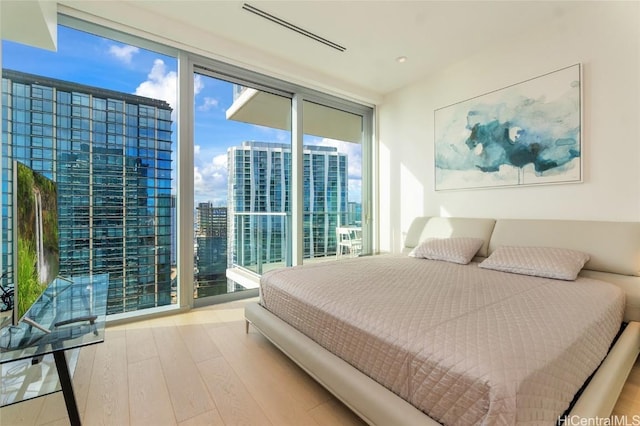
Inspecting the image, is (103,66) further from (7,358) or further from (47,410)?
(47,410)

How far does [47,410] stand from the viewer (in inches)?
58.1

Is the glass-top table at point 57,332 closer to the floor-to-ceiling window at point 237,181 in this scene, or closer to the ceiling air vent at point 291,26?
the floor-to-ceiling window at point 237,181

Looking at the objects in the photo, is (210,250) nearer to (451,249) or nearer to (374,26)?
(451,249)

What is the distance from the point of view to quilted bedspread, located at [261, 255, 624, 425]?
0.95m

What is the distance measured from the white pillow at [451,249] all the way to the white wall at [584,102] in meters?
0.54

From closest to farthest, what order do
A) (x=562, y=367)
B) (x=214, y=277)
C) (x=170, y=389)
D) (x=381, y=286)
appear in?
(x=562, y=367)
(x=170, y=389)
(x=381, y=286)
(x=214, y=277)

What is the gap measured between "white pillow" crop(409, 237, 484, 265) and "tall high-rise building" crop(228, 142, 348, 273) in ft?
4.91

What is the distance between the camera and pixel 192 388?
64.0 inches

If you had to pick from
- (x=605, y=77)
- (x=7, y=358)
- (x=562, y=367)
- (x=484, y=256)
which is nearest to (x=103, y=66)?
(x=7, y=358)

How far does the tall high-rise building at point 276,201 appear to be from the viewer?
3398mm

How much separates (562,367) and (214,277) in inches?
117

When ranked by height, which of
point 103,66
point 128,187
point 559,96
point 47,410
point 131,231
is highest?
point 103,66

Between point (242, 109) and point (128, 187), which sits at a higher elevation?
point (242, 109)

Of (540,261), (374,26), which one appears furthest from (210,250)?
(540,261)
